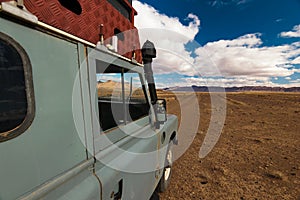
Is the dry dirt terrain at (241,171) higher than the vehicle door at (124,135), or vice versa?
the vehicle door at (124,135)

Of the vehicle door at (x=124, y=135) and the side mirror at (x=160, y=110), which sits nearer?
the vehicle door at (x=124, y=135)

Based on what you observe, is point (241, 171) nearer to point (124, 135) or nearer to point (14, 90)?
point (124, 135)

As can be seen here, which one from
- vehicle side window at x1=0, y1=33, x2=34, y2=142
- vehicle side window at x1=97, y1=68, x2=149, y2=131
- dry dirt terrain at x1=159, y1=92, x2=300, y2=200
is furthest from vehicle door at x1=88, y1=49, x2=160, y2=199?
dry dirt terrain at x1=159, y1=92, x2=300, y2=200

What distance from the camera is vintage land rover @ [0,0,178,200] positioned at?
851 mm

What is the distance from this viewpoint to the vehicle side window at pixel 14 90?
0.82m

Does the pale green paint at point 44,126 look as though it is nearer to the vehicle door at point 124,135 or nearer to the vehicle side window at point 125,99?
the vehicle door at point 124,135

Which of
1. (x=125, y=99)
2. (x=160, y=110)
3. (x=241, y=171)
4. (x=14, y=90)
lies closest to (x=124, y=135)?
(x=125, y=99)

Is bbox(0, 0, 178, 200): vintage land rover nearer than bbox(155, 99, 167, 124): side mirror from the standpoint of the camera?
Yes

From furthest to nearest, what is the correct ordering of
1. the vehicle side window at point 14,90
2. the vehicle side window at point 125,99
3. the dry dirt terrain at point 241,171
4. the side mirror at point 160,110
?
the dry dirt terrain at point 241,171 → the side mirror at point 160,110 → the vehicle side window at point 125,99 → the vehicle side window at point 14,90

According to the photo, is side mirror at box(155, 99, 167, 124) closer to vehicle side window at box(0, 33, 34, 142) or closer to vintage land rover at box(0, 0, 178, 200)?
vintage land rover at box(0, 0, 178, 200)

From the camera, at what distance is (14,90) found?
86cm

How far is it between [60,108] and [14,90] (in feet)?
0.88

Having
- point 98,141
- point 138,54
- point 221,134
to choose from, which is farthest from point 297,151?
point 98,141

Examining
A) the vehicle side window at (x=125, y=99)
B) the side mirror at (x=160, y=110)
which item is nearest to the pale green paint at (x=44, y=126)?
the vehicle side window at (x=125, y=99)
